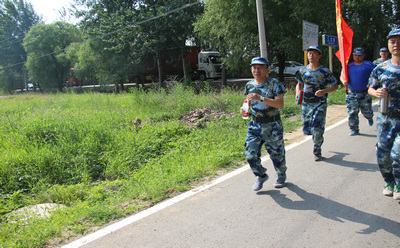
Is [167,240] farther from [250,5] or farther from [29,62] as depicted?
[29,62]

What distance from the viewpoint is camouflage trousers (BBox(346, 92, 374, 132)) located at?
6523 mm

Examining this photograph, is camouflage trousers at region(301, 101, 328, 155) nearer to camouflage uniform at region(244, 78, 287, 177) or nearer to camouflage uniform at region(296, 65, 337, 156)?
camouflage uniform at region(296, 65, 337, 156)

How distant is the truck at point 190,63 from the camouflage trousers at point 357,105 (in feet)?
59.9

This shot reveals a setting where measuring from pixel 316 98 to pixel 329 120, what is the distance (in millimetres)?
4039

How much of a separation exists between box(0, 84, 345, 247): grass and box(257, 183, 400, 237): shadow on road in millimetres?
1354

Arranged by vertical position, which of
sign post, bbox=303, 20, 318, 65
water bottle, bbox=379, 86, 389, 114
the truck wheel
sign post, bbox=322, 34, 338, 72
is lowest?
water bottle, bbox=379, 86, 389, 114

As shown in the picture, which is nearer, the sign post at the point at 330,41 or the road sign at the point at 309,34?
the sign post at the point at 330,41

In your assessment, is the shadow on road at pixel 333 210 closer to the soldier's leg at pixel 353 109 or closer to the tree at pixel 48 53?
the soldier's leg at pixel 353 109

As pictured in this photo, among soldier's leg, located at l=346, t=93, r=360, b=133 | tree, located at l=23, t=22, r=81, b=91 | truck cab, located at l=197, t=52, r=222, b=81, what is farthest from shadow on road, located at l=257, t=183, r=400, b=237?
tree, located at l=23, t=22, r=81, b=91

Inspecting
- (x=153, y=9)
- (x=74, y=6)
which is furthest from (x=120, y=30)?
(x=74, y=6)

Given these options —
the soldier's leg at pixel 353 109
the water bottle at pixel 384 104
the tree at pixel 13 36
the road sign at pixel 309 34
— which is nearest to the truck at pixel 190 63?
the road sign at pixel 309 34

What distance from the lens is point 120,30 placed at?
74.8ft

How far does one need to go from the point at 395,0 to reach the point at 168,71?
754 inches

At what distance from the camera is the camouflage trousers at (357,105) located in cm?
652
